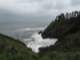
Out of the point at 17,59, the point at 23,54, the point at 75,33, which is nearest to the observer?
the point at 17,59

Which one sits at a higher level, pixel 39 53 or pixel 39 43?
pixel 39 53

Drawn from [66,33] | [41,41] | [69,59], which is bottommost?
[41,41]

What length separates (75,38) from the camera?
90.9ft

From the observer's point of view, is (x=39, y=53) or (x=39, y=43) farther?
(x=39, y=43)

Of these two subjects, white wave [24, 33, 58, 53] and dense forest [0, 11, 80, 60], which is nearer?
dense forest [0, 11, 80, 60]

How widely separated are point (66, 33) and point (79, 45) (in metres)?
4.53

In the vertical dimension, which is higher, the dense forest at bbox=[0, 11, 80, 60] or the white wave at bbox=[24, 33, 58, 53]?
the dense forest at bbox=[0, 11, 80, 60]

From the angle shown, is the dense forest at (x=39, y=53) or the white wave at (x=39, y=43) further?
the white wave at (x=39, y=43)

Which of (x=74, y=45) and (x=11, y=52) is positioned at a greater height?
(x=11, y=52)

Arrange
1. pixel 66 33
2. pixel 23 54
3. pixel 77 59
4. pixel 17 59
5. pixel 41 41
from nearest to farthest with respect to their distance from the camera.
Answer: pixel 17 59, pixel 23 54, pixel 77 59, pixel 66 33, pixel 41 41

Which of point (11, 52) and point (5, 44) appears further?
point (5, 44)

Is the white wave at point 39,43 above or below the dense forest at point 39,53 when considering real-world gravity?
below

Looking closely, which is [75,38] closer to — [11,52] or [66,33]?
[66,33]

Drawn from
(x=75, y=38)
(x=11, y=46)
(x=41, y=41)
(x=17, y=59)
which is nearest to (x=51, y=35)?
(x=41, y=41)
